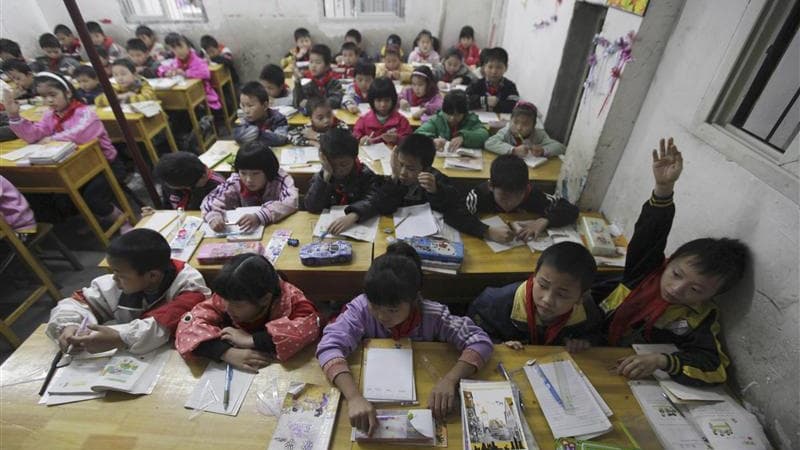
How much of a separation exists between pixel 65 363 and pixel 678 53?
A: 3004 millimetres

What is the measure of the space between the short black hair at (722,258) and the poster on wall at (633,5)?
3.93ft

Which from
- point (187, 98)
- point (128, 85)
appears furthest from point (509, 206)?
point (128, 85)

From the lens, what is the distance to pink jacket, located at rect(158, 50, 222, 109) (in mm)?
5088

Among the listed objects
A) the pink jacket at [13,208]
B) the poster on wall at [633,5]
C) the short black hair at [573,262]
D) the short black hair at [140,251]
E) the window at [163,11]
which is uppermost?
the poster on wall at [633,5]

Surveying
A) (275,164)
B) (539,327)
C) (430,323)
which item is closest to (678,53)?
(539,327)

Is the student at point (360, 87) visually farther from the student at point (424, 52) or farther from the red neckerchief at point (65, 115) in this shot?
the red neckerchief at point (65, 115)

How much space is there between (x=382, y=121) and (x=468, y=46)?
360 centimetres

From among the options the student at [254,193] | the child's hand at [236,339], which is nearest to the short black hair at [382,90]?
the student at [254,193]

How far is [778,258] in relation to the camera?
1266 mm

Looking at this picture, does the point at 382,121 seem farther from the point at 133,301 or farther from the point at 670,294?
the point at 670,294

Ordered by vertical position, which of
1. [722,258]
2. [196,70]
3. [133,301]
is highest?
[722,258]

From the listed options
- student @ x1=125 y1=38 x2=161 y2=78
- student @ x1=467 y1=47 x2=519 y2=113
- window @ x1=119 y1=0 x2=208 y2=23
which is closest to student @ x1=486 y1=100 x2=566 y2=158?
student @ x1=467 y1=47 x2=519 y2=113

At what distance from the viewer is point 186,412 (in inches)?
47.2

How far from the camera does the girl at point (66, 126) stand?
9.26ft
